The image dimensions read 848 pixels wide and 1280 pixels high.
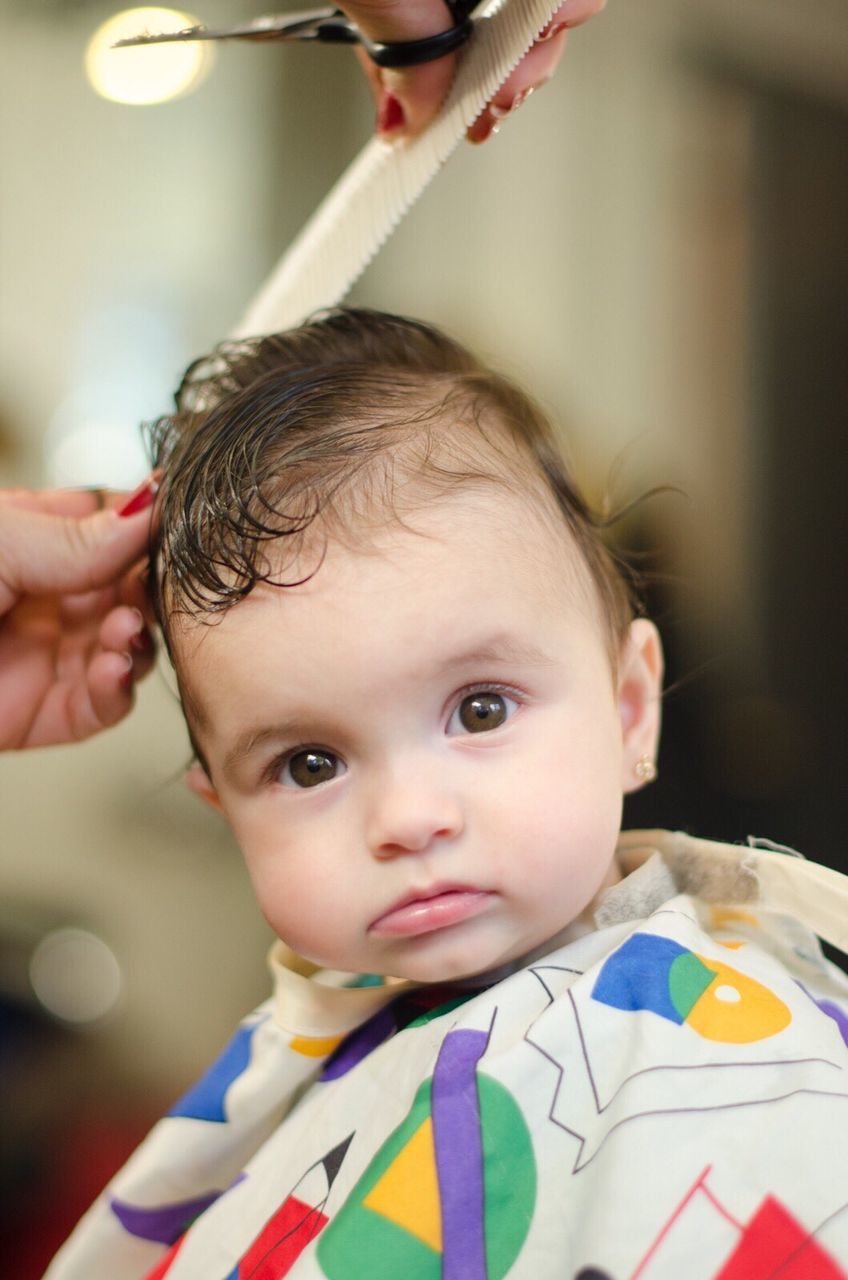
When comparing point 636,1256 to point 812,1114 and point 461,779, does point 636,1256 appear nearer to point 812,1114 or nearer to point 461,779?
point 812,1114

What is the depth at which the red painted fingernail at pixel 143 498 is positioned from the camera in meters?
0.82

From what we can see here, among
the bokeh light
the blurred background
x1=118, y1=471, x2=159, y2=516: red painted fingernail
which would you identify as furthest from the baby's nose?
the bokeh light

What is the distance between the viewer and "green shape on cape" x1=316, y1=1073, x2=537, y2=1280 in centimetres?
51

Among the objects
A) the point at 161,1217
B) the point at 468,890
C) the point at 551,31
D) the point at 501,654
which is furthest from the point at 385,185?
the point at 161,1217

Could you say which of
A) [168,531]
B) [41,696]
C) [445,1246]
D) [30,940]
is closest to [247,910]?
[30,940]

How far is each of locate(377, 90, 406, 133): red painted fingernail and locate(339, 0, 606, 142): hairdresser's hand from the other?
0.03 meters

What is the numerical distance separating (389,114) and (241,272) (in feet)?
4.53

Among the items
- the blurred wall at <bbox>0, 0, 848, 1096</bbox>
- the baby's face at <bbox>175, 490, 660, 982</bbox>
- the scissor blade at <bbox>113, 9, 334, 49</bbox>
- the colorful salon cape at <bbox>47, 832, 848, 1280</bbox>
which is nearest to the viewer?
the colorful salon cape at <bbox>47, 832, 848, 1280</bbox>

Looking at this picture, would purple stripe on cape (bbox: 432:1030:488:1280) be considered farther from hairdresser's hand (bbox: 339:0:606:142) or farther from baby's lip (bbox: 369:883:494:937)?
hairdresser's hand (bbox: 339:0:606:142)

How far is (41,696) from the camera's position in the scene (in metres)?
0.97

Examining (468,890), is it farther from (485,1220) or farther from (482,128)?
(482,128)

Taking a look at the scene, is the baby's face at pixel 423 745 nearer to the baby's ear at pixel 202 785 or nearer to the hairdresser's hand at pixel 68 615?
the baby's ear at pixel 202 785

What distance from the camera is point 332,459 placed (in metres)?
0.64

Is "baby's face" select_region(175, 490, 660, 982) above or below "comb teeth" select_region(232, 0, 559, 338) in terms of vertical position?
below
